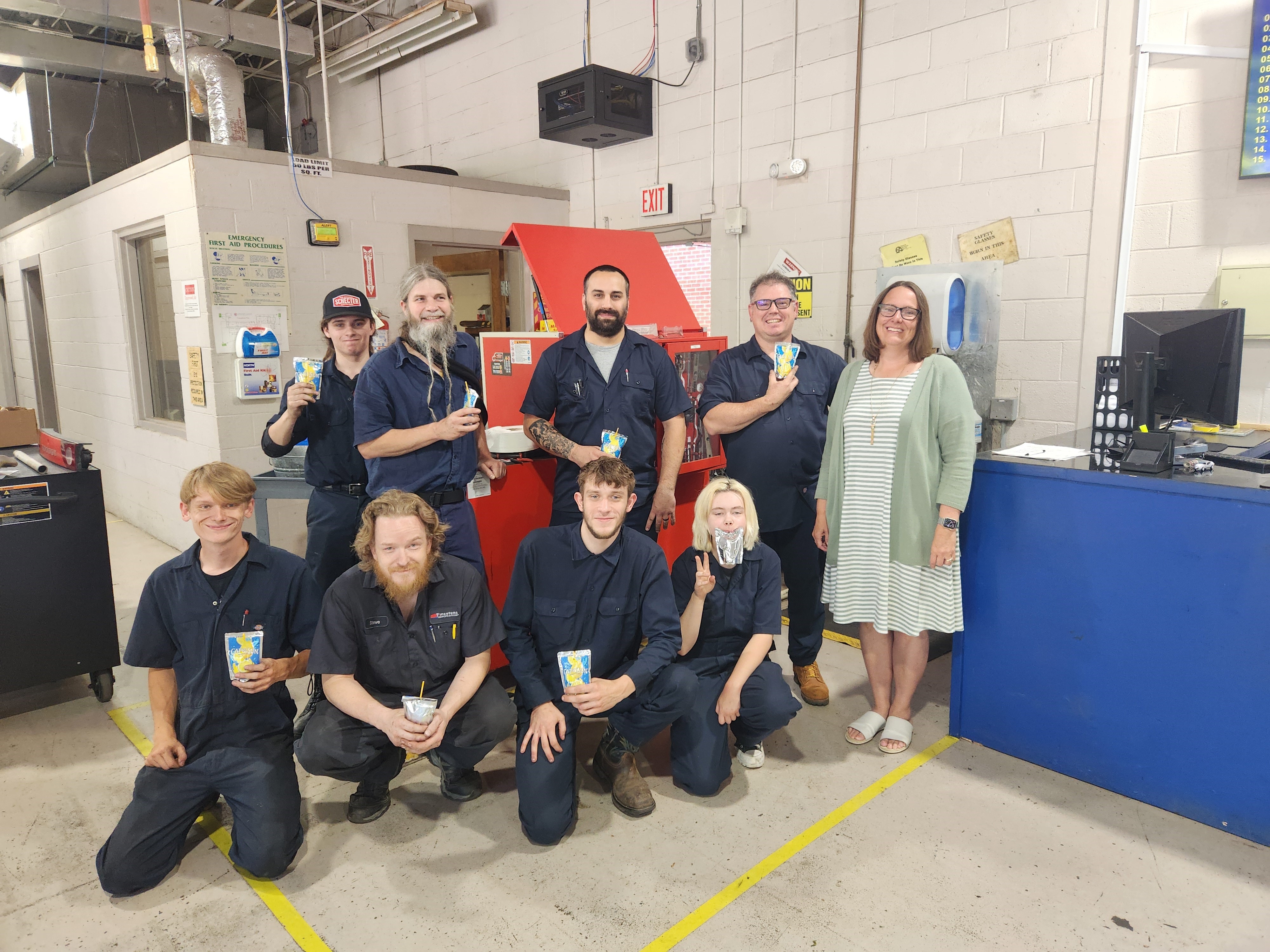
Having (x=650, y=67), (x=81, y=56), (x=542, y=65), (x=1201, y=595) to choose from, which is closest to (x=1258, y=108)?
(x=1201, y=595)

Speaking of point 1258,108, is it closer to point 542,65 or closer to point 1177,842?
point 1177,842

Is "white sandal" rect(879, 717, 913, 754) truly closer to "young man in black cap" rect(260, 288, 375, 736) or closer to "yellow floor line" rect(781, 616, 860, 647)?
"yellow floor line" rect(781, 616, 860, 647)

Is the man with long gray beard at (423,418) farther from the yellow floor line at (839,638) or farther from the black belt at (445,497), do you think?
the yellow floor line at (839,638)

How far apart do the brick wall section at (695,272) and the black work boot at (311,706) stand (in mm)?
3779

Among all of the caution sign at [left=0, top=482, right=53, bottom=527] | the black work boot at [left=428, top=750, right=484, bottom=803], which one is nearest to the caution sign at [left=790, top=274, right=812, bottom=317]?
the black work boot at [left=428, top=750, right=484, bottom=803]

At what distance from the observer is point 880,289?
450 centimetres

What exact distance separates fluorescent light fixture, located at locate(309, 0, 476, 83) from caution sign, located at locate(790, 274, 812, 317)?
379 cm

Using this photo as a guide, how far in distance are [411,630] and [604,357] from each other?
4.19 feet

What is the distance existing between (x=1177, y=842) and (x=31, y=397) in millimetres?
10962

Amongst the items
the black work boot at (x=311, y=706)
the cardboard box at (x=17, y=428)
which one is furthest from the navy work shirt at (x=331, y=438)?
the cardboard box at (x=17, y=428)

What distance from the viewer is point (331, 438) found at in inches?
121

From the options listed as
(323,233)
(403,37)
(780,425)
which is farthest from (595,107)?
(780,425)

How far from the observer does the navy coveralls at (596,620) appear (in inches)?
102

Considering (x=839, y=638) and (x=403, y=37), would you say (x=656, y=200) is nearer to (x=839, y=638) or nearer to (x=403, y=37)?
(x=403, y=37)
